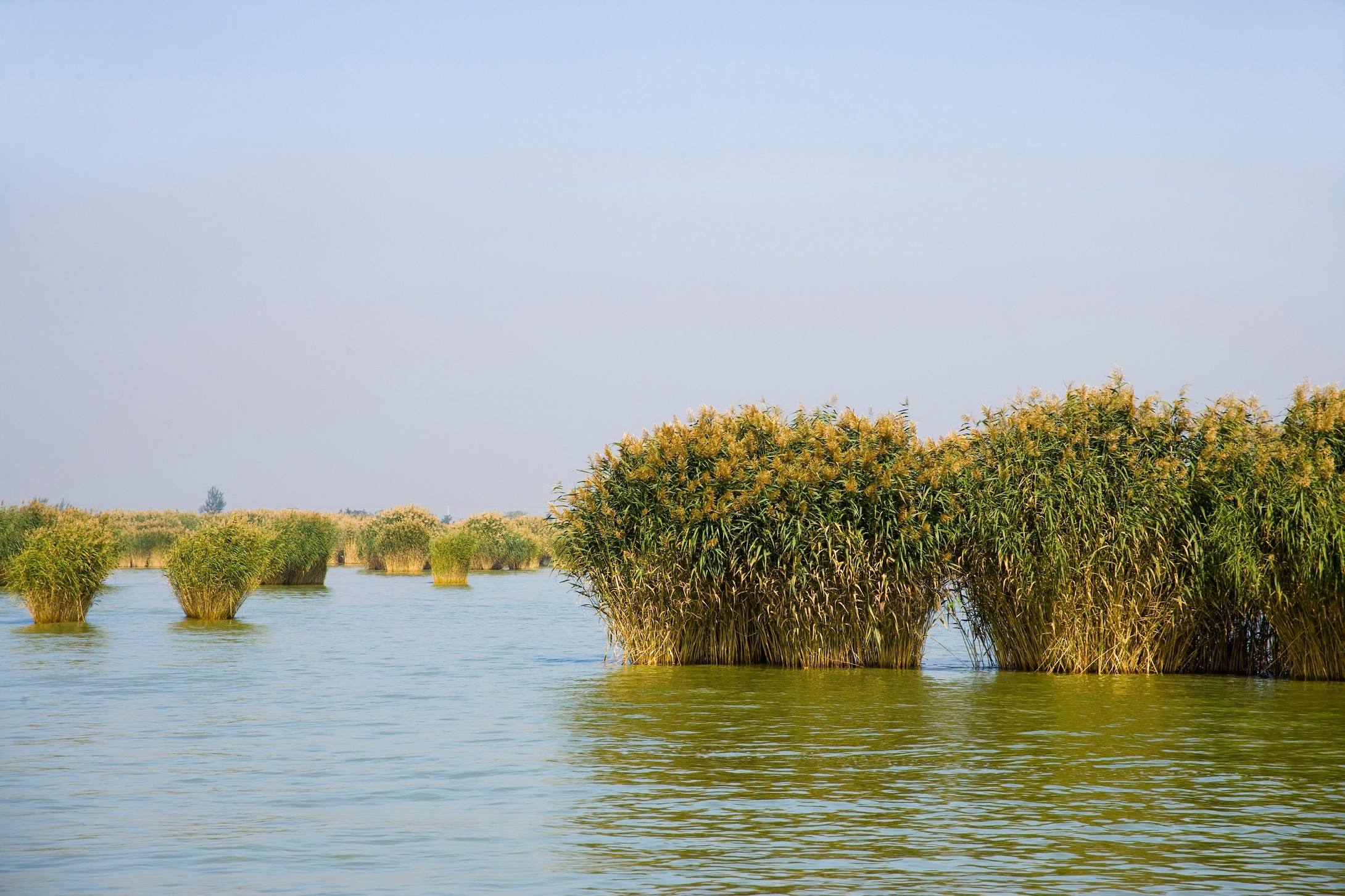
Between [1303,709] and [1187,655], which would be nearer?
[1303,709]

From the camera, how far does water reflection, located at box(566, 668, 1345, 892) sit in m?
8.23

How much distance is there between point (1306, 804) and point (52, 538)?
2412 cm

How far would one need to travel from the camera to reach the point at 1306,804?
10.1 m

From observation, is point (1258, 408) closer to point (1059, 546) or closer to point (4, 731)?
point (1059, 546)

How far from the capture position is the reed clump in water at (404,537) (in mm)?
55719

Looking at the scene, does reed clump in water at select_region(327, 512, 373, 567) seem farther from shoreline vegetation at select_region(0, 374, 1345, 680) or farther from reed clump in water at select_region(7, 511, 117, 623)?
shoreline vegetation at select_region(0, 374, 1345, 680)

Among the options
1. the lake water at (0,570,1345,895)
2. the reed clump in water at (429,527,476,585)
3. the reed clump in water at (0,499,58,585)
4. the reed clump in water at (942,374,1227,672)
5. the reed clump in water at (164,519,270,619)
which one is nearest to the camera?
the lake water at (0,570,1345,895)

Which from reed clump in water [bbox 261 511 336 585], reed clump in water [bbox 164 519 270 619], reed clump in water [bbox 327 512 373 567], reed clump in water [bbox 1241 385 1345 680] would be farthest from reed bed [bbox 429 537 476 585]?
reed clump in water [bbox 1241 385 1345 680]

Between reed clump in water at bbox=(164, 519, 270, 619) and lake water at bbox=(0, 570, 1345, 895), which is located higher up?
reed clump in water at bbox=(164, 519, 270, 619)

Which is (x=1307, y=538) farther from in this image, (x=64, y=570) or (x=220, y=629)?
(x=64, y=570)

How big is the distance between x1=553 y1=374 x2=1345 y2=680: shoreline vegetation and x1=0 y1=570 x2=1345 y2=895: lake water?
0.69 m

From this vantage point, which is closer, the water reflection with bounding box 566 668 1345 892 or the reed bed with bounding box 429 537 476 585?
the water reflection with bounding box 566 668 1345 892

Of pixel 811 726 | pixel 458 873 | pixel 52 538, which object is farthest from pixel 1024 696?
pixel 52 538

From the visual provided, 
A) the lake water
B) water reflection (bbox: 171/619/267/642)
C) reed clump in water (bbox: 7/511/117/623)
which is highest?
reed clump in water (bbox: 7/511/117/623)
